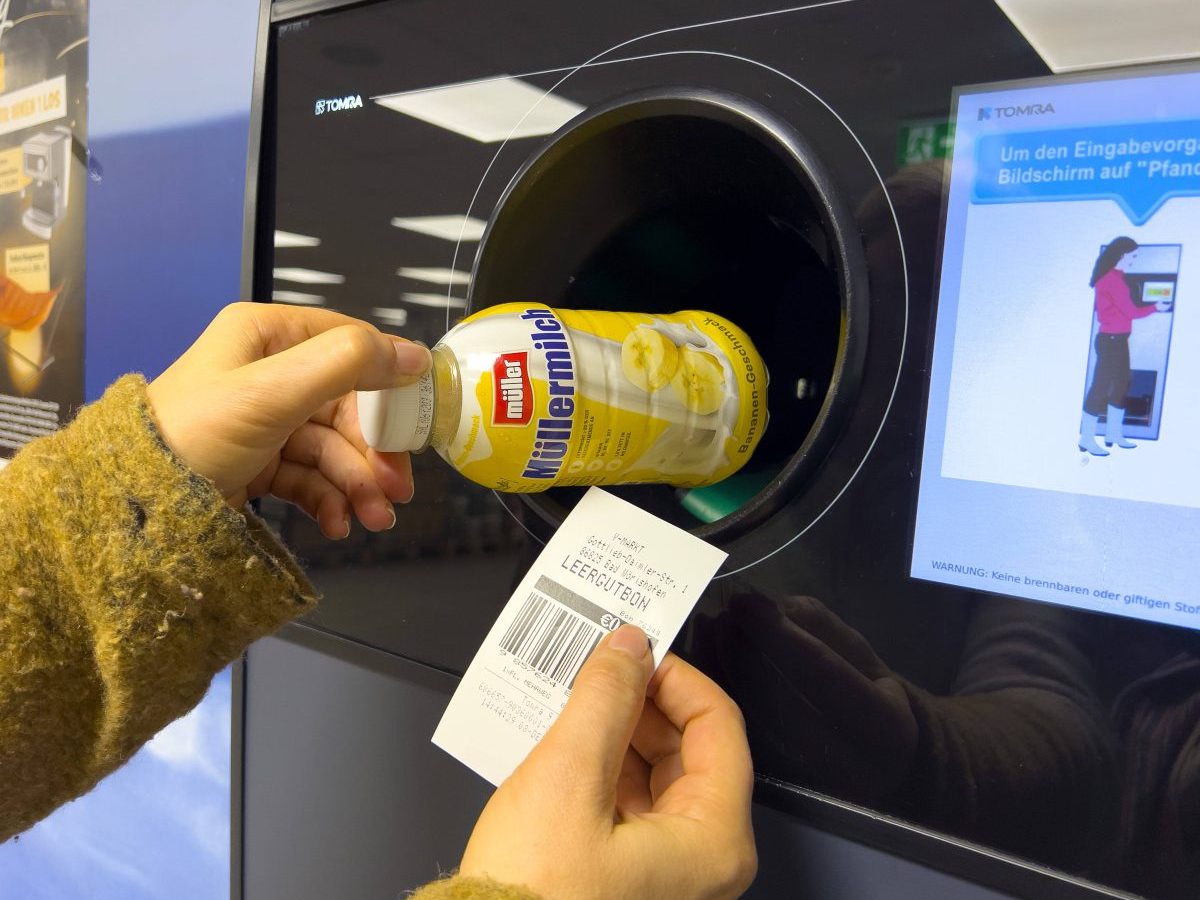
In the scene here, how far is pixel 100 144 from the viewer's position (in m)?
1.06

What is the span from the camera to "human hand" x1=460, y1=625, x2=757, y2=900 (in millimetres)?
448

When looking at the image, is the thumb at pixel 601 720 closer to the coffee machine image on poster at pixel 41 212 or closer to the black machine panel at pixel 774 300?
the black machine panel at pixel 774 300

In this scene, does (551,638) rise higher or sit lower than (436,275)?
lower

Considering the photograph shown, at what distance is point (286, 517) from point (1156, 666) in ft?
2.52

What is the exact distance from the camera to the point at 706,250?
34.0 inches

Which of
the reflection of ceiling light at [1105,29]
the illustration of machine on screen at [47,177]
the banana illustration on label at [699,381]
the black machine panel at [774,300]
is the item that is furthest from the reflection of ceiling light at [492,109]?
the illustration of machine on screen at [47,177]

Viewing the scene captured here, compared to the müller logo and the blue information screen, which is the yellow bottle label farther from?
the blue information screen

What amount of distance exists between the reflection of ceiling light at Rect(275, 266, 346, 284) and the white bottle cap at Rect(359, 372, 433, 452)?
316mm

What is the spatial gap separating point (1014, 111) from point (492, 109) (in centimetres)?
40

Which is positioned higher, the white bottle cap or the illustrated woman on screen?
the illustrated woman on screen

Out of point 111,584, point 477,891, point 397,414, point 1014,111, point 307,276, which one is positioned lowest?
point 477,891

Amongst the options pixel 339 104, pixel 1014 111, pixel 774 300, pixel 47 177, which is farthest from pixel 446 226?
pixel 47 177

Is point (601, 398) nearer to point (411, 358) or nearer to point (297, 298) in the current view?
point (411, 358)

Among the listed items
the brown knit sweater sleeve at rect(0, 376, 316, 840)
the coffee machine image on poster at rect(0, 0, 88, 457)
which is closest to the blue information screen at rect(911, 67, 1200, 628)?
the brown knit sweater sleeve at rect(0, 376, 316, 840)
